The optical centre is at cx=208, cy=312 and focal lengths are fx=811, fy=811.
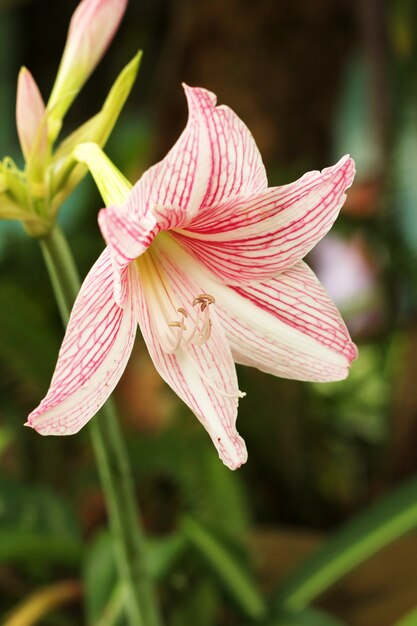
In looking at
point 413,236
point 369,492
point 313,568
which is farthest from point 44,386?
point 413,236

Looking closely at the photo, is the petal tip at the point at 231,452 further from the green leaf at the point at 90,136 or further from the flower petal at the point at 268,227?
the green leaf at the point at 90,136

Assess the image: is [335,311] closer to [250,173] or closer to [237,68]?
[250,173]

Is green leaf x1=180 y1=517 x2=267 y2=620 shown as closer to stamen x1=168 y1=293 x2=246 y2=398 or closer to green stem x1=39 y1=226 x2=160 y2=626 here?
green stem x1=39 y1=226 x2=160 y2=626

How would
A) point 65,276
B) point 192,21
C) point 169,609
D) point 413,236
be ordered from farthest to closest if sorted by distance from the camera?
point 192,21
point 413,236
point 169,609
point 65,276

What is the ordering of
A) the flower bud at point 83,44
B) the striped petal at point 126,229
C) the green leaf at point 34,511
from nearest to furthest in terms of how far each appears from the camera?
the striped petal at point 126,229 → the flower bud at point 83,44 → the green leaf at point 34,511

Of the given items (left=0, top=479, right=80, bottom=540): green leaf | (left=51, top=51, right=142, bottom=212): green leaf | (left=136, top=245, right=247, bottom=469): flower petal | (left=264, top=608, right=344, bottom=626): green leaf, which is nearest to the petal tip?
(left=136, top=245, right=247, bottom=469): flower petal

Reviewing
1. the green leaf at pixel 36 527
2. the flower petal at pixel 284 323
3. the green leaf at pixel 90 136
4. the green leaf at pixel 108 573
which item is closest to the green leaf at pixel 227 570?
the green leaf at pixel 108 573

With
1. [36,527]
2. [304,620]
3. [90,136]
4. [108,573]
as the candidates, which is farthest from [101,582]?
[90,136]
